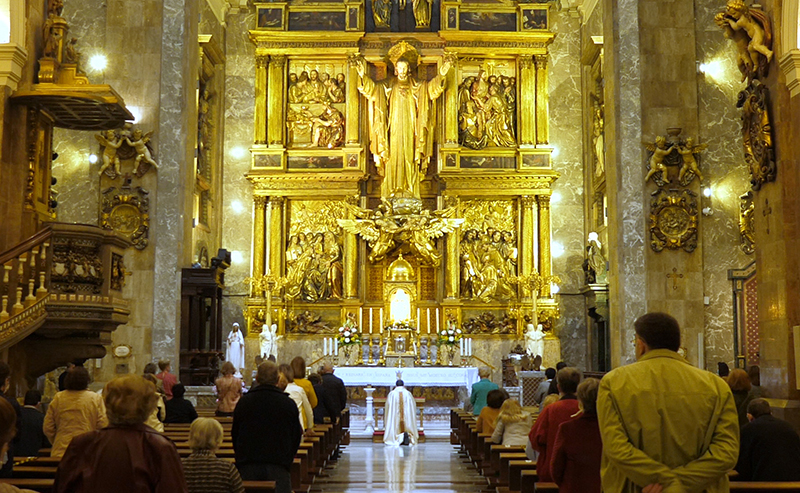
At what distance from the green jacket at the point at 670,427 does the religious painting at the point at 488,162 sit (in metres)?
20.3

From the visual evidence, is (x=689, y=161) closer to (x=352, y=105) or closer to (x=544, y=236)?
(x=544, y=236)

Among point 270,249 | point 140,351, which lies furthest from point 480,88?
point 140,351

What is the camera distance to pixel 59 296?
1075cm

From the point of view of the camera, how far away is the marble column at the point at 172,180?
16.6 m

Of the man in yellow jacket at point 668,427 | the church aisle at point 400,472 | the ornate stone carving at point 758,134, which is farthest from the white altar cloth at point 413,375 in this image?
the man in yellow jacket at point 668,427

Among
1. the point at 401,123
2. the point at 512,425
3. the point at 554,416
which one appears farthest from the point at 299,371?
the point at 401,123

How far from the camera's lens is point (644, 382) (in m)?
4.24

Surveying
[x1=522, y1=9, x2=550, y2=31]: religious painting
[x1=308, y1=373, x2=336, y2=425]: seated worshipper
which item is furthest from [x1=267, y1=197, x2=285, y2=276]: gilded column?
[x1=308, y1=373, x2=336, y2=425]: seated worshipper

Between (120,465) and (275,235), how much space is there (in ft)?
66.1

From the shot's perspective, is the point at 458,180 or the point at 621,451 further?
the point at 458,180

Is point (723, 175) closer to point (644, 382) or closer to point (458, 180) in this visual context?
point (458, 180)

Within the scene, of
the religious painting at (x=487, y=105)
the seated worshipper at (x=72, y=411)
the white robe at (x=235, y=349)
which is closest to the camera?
the seated worshipper at (x=72, y=411)

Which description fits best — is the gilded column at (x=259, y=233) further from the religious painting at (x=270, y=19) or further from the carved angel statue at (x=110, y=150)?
the carved angel statue at (x=110, y=150)

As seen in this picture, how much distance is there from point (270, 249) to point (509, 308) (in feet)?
20.3
